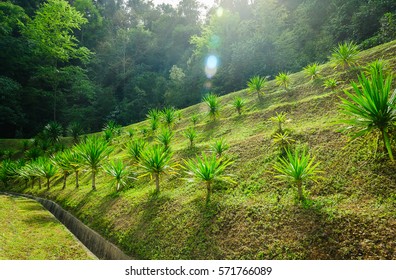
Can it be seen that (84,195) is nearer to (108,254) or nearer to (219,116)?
(108,254)

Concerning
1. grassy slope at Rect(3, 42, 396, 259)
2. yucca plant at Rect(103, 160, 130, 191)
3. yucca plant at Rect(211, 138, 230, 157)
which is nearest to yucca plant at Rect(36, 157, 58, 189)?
grassy slope at Rect(3, 42, 396, 259)

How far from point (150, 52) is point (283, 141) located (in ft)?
128

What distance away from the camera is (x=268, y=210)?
15.2 feet

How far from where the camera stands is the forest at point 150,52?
65.9ft

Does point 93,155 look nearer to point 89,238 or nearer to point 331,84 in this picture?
point 89,238

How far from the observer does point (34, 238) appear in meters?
6.36

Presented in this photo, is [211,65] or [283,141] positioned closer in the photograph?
[283,141]

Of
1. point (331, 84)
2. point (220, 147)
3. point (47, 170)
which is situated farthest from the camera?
point (47, 170)

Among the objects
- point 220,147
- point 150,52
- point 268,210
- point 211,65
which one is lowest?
point 268,210

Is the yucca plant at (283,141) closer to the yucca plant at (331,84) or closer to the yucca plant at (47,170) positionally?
the yucca plant at (331,84)

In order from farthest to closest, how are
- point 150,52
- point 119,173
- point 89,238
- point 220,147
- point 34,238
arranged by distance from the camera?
1. point 150,52
2. point 119,173
3. point 220,147
4. point 89,238
5. point 34,238

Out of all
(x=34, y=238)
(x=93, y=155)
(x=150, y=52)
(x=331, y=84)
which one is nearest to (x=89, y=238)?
(x=34, y=238)

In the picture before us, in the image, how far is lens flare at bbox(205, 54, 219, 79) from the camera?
26.4 metres

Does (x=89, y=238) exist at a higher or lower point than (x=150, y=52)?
lower
